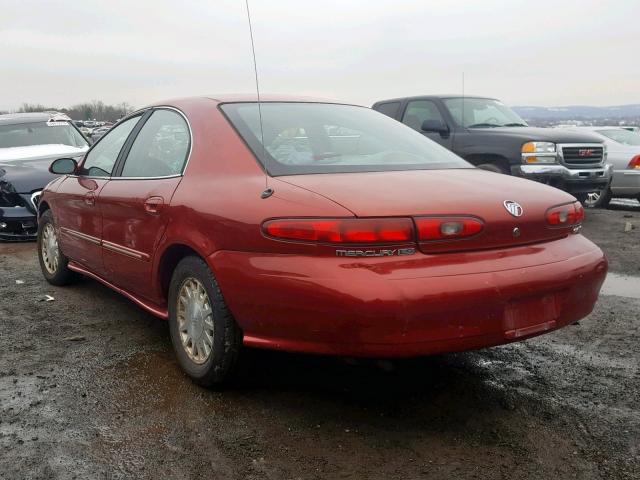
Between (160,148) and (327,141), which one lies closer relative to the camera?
(327,141)

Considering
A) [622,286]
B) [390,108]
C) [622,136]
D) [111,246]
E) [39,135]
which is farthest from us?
[622,136]

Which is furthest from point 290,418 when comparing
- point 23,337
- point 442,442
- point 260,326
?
point 23,337

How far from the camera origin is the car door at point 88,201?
4422mm

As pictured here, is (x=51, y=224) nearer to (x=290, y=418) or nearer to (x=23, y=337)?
(x=23, y=337)

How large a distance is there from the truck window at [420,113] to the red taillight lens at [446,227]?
6886 millimetres

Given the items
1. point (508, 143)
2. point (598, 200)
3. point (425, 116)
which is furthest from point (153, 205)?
point (598, 200)

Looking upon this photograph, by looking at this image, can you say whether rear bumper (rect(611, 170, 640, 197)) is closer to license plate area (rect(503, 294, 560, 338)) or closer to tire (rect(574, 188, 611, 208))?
tire (rect(574, 188, 611, 208))

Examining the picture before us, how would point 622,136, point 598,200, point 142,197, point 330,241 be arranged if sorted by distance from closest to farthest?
point 330,241, point 142,197, point 598,200, point 622,136

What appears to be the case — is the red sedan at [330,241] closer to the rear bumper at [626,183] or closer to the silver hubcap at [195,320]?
the silver hubcap at [195,320]

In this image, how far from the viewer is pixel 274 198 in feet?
9.45

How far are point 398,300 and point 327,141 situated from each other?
131cm

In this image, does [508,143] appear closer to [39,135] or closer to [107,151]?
[107,151]

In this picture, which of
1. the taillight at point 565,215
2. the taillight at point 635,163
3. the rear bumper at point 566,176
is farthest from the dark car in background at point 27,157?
the taillight at point 635,163

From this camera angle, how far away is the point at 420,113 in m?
9.72
